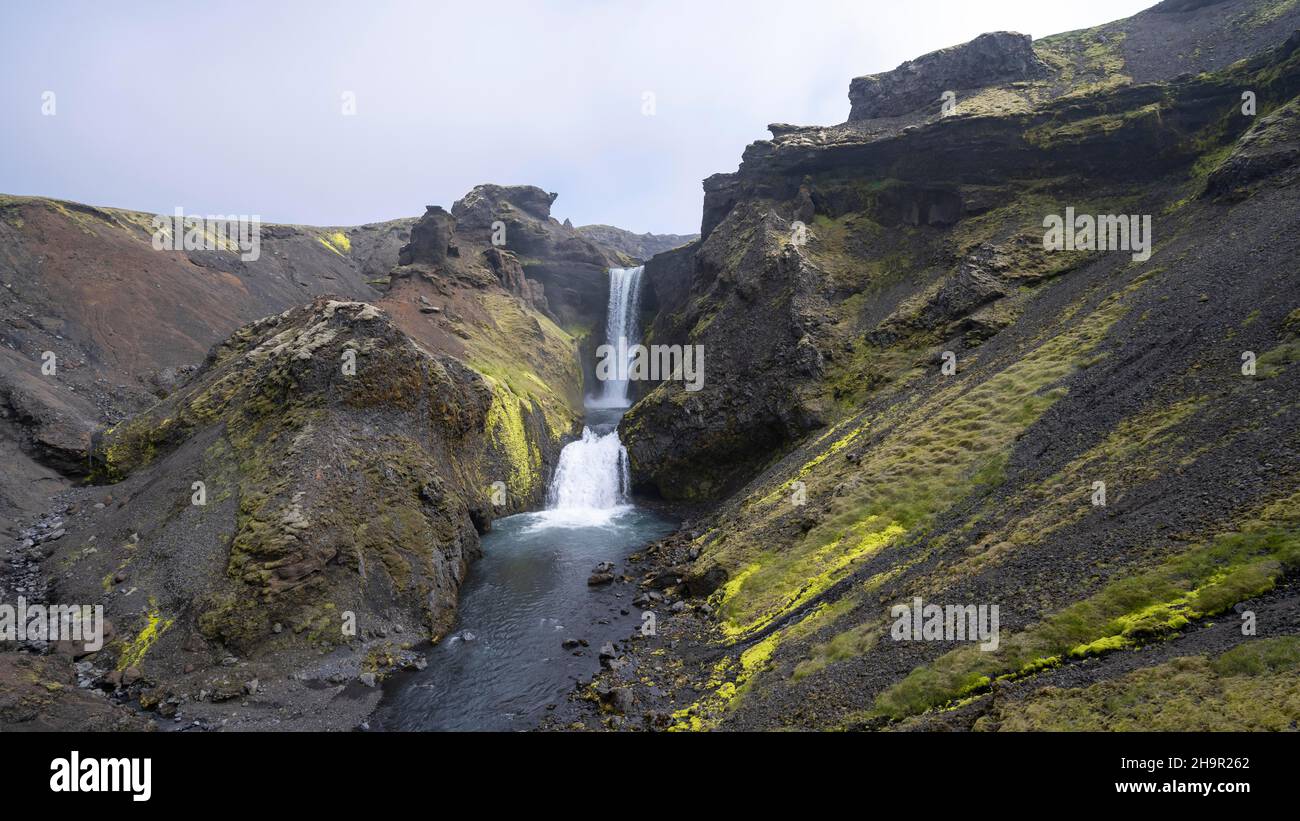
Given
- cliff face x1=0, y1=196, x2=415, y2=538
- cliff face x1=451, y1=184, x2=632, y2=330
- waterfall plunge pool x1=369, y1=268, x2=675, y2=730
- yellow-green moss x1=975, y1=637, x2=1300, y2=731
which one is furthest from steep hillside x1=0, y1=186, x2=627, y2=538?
yellow-green moss x1=975, y1=637, x2=1300, y2=731

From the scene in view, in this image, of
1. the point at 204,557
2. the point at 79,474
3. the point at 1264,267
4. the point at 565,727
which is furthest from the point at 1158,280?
the point at 79,474

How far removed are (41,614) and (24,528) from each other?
9620 millimetres

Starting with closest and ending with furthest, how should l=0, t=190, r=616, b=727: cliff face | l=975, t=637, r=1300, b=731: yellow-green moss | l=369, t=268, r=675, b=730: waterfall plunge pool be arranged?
l=975, t=637, r=1300, b=731: yellow-green moss < l=369, t=268, r=675, b=730: waterfall plunge pool < l=0, t=190, r=616, b=727: cliff face

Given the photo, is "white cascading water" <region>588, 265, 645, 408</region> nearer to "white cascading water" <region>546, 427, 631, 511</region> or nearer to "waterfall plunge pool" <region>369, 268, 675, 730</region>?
"white cascading water" <region>546, 427, 631, 511</region>

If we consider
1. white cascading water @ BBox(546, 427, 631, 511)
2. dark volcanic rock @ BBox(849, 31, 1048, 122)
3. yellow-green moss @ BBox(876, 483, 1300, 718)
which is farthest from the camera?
dark volcanic rock @ BBox(849, 31, 1048, 122)

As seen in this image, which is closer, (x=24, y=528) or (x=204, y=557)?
(x=204, y=557)

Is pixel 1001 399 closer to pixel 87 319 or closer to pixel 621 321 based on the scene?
pixel 87 319

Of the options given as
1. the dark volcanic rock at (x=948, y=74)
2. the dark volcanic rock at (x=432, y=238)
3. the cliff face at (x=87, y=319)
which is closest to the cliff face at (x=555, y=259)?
the dark volcanic rock at (x=432, y=238)

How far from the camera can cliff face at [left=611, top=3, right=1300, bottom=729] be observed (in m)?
14.4

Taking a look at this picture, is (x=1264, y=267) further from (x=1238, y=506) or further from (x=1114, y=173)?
(x=1114, y=173)

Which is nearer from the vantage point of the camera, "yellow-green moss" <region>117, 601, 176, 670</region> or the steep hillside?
"yellow-green moss" <region>117, 601, 176, 670</region>

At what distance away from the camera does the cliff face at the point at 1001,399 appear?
14.4 meters

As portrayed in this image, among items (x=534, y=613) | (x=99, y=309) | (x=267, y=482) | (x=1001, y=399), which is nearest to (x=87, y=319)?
(x=99, y=309)

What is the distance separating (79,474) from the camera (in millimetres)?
34500
